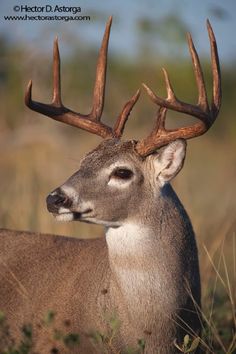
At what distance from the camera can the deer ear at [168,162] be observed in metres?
6.09

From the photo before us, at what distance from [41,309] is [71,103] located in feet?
37.4

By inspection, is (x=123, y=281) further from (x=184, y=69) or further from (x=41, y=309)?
(x=184, y=69)

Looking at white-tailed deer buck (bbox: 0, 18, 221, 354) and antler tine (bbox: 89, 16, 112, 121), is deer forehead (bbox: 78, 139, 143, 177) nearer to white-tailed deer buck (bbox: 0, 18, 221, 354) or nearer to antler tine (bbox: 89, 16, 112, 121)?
white-tailed deer buck (bbox: 0, 18, 221, 354)

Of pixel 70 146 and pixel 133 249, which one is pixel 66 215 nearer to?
pixel 133 249

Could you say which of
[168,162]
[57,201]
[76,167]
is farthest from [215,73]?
[76,167]

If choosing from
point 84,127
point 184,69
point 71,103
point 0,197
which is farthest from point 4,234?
point 184,69

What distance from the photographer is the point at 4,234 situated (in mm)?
7281

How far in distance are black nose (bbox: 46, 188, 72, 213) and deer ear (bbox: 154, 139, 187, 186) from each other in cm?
77

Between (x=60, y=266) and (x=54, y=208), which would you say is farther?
(x=60, y=266)

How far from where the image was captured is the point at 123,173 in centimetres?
605

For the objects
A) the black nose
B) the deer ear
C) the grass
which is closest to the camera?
the black nose

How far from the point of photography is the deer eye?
6.03m

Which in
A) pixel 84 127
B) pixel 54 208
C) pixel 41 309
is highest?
pixel 84 127

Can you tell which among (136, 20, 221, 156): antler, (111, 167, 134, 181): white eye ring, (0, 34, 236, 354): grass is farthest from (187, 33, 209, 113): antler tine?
(0, 34, 236, 354): grass
